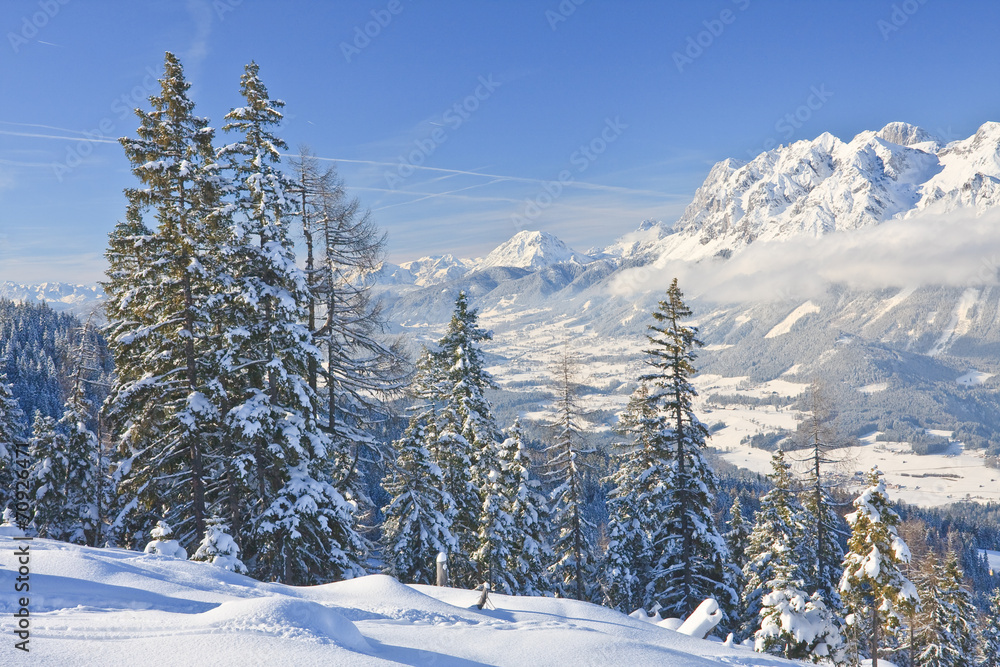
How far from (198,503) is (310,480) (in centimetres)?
279

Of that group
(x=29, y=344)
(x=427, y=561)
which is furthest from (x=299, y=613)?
(x=29, y=344)

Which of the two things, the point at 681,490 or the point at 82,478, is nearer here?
the point at 681,490

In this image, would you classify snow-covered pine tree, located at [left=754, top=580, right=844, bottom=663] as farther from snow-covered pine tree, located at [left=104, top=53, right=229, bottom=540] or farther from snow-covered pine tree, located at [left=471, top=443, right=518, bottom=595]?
snow-covered pine tree, located at [left=104, top=53, right=229, bottom=540]

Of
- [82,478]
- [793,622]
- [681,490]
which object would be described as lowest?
[793,622]

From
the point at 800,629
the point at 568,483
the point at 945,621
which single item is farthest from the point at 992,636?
the point at 568,483

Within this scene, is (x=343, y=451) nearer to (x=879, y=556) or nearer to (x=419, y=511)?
(x=419, y=511)

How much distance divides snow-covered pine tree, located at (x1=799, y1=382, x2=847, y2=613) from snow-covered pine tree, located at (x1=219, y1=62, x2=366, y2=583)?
20.6 meters

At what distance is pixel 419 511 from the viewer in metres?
21.1

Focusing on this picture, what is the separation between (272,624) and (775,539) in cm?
2768

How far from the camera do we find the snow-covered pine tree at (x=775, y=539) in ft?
81.3

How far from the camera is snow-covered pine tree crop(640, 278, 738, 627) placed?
20266mm

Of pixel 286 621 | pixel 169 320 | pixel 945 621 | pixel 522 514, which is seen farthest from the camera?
pixel 945 621

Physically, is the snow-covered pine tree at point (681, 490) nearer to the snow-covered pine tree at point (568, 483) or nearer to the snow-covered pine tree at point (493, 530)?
the snow-covered pine tree at point (568, 483)

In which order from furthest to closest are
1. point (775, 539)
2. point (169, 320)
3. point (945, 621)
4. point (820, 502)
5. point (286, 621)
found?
point (945, 621) → point (775, 539) → point (820, 502) → point (169, 320) → point (286, 621)
